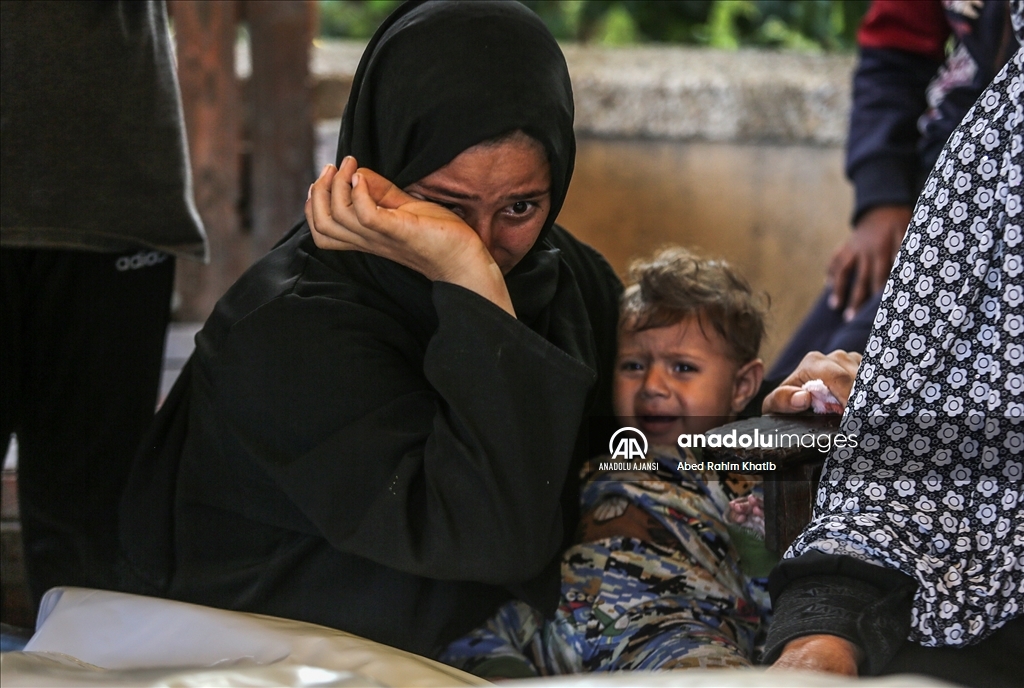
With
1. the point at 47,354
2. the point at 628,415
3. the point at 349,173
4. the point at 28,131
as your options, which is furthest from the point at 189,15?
the point at 628,415

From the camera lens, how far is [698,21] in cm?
225

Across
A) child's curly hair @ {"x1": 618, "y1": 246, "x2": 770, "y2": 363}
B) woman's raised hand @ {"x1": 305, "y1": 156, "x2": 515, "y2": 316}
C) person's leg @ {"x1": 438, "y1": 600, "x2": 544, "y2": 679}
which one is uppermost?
woman's raised hand @ {"x1": 305, "y1": 156, "x2": 515, "y2": 316}

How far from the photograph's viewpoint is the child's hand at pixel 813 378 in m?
1.17

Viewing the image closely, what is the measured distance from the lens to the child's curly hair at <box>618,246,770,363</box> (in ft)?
4.35

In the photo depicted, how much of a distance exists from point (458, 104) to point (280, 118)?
38.6 inches

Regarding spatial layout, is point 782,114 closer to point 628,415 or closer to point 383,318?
point 628,415

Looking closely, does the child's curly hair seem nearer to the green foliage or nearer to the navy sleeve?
the navy sleeve

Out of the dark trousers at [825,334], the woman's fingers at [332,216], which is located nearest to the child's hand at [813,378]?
the dark trousers at [825,334]

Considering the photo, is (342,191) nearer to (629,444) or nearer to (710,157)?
(629,444)

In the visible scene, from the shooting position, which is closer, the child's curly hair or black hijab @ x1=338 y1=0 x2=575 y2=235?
black hijab @ x1=338 y1=0 x2=575 y2=235

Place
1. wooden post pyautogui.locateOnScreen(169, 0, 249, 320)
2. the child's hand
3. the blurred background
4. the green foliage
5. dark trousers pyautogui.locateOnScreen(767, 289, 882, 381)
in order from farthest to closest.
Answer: the green foliage → wooden post pyautogui.locateOnScreen(169, 0, 249, 320) → the blurred background → dark trousers pyautogui.locateOnScreen(767, 289, 882, 381) → the child's hand

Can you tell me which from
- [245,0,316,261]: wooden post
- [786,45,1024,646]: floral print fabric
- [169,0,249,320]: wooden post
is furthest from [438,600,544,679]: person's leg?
[245,0,316,261]: wooden post

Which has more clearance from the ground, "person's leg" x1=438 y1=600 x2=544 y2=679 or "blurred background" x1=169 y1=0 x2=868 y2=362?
"blurred background" x1=169 y1=0 x2=868 y2=362

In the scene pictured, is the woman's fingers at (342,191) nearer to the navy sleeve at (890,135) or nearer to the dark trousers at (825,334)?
the dark trousers at (825,334)
